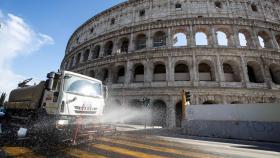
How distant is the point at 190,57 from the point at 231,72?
207 inches

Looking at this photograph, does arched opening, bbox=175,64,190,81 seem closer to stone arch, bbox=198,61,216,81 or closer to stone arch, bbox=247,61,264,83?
stone arch, bbox=198,61,216,81

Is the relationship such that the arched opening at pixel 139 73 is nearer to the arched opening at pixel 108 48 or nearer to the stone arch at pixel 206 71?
the arched opening at pixel 108 48

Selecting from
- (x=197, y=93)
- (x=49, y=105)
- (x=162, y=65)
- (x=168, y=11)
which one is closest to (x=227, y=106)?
(x=197, y=93)

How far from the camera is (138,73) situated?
1839 cm

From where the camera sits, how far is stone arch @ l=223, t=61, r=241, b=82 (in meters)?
15.4

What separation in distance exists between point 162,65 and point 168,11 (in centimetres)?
721

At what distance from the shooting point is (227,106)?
841 centimetres

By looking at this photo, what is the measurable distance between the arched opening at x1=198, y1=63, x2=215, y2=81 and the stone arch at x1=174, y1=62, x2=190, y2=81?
4.85 feet

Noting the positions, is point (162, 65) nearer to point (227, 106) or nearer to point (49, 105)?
point (227, 106)

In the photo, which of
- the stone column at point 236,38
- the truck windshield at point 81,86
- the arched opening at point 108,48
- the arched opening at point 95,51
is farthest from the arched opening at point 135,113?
the stone column at point 236,38

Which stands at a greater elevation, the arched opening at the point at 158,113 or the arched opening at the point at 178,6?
the arched opening at the point at 178,6

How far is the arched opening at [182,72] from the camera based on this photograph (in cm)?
1610

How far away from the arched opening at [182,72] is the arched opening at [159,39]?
12.3 ft

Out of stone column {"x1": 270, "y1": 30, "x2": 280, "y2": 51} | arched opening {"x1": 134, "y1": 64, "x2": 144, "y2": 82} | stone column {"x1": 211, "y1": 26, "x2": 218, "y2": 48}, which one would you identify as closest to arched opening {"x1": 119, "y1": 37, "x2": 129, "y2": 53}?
arched opening {"x1": 134, "y1": 64, "x2": 144, "y2": 82}
